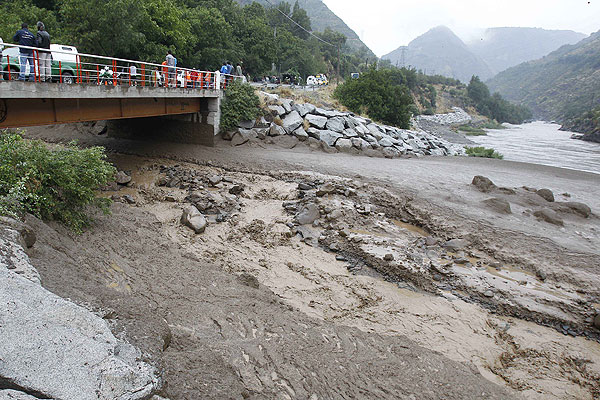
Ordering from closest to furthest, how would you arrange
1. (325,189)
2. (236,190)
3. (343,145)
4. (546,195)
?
1. (325,189)
2. (236,190)
3. (546,195)
4. (343,145)

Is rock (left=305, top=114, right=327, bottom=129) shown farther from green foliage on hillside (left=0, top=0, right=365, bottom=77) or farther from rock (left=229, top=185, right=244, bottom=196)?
green foliage on hillside (left=0, top=0, right=365, bottom=77)

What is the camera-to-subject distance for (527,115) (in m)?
128

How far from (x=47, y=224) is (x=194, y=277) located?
3136mm

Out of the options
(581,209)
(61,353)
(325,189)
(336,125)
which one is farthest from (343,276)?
(336,125)

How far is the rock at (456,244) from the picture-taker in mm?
11289

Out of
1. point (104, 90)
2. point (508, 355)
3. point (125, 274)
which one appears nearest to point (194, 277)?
point (125, 274)

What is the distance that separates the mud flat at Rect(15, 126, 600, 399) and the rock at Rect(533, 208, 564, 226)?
0.21 ft

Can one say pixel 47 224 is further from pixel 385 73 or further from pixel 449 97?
pixel 449 97

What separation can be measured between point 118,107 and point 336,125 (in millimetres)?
14055

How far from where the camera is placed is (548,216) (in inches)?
523

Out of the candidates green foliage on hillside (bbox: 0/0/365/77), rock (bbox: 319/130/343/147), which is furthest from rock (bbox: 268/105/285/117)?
green foliage on hillside (bbox: 0/0/365/77)

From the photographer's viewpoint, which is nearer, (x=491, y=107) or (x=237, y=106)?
(x=237, y=106)

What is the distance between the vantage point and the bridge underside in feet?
37.9

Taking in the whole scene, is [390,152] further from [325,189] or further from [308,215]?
[308,215]
